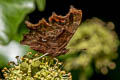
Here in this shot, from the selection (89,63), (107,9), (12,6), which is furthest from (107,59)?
(12,6)

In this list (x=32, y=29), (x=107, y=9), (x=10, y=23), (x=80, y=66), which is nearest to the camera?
(x=32, y=29)

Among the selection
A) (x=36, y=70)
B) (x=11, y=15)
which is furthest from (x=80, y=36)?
(x=36, y=70)

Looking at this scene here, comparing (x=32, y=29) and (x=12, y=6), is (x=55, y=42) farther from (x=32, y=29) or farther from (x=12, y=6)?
(x=12, y=6)

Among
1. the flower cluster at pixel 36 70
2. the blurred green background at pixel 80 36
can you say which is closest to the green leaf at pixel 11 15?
the blurred green background at pixel 80 36

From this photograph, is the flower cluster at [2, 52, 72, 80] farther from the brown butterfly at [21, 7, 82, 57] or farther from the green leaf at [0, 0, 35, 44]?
the green leaf at [0, 0, 35, 44]

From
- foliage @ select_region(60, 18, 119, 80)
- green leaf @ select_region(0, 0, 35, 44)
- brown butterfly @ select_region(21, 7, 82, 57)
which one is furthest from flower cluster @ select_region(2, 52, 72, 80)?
foliage @ select_region(60, 18, 119, 80)

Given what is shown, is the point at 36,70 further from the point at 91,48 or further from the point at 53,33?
the point at 91,48

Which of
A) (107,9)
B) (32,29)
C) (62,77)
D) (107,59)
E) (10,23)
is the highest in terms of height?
(107,9)
